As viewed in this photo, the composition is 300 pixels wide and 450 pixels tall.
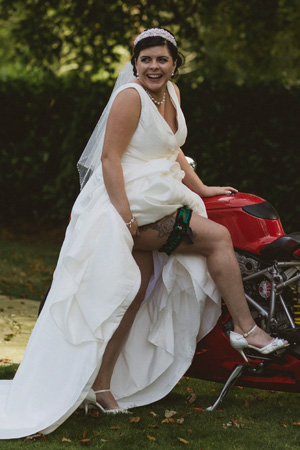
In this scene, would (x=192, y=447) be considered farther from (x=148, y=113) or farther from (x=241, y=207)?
(x=148, y=113)

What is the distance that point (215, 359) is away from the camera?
164 inches

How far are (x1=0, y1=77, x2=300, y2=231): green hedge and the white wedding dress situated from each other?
5.57 metres

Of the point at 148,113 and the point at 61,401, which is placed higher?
the point at 148,113

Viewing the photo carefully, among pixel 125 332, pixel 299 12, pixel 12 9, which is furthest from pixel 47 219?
pixel 125 332

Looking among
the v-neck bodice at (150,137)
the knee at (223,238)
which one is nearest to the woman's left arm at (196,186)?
the v-neck bodice at (150,137)

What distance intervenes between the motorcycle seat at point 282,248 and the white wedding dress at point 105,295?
13.8 inches

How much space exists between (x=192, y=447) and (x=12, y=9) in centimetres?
937

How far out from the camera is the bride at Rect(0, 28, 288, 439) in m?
3.79

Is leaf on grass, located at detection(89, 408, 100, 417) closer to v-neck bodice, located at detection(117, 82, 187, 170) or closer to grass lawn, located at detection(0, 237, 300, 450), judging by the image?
Result: grass lawn, located at detection(0, 237, 300, 450)

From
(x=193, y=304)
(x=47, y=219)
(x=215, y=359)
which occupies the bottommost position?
(x=47, y=219)

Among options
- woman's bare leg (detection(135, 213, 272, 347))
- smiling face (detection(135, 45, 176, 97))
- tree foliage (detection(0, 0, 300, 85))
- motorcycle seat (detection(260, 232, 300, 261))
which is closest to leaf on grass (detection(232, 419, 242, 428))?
woman's bare leg (detection(135, 213, 272, 347))

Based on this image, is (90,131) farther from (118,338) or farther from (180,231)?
(180,231)

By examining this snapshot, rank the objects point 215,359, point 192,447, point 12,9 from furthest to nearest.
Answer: point 12,9
point 215,359
point 192,447

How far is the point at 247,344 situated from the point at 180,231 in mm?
700
